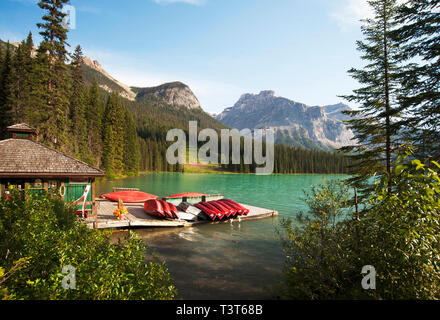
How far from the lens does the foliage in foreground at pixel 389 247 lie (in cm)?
358

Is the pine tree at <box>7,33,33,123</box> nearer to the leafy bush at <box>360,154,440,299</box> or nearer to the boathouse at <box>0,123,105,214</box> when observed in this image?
the boathouse at <box>0,123,105,214</box>

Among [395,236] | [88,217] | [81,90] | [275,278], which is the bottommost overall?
[275,278]

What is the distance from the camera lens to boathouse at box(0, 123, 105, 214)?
14.2m

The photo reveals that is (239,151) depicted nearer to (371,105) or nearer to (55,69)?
(55,69)

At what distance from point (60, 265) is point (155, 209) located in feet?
50.9

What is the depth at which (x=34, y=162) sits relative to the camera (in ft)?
48.5

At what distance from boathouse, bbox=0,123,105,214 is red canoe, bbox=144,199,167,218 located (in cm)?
453

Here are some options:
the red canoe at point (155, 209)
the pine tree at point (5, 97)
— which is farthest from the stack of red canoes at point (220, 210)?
the pine tree at point (5, 97)

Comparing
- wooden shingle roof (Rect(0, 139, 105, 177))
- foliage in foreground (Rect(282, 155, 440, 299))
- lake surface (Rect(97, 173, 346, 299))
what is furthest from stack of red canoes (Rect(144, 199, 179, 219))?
foliage in foreground (Rect(282, 155, 440, 299))

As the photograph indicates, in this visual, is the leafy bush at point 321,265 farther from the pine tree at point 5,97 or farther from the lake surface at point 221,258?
the pine tree at point 5,97

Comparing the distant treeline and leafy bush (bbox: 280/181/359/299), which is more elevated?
the distant treeline

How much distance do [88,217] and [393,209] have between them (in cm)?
1795

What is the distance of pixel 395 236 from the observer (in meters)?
4.09
